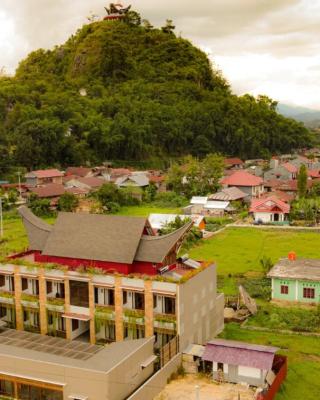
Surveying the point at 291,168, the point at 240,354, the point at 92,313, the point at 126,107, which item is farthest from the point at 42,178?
the point at 240,354

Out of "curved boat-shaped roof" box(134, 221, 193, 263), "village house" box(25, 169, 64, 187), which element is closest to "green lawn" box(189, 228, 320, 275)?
"curved boat-shaped roof" box(134, 221, 193, 263)

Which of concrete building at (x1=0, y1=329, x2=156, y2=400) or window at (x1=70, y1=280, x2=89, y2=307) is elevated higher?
window at (x1=70, y1=280, x2=89, y2=307)

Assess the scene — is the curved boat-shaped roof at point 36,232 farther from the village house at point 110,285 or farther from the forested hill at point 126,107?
the forested hill at point 126,107

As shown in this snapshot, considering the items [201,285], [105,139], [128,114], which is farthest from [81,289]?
[128,114]

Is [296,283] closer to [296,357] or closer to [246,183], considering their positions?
[296,357]

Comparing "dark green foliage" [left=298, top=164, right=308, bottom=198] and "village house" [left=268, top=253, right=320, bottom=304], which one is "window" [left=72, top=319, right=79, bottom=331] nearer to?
"village house" [left=268, top=253, right=320, bottom=304]

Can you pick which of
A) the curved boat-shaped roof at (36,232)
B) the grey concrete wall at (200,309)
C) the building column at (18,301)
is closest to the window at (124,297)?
the grey concrete wall at (200,309)
